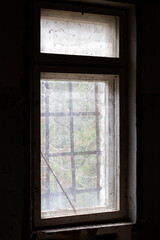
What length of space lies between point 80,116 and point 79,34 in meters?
0.57

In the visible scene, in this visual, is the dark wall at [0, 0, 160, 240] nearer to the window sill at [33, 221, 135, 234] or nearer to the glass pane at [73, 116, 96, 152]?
the window sill at [33, 221, 135, 234]

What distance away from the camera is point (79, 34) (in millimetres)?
1906

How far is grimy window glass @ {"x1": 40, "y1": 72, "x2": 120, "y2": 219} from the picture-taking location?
1.84 m

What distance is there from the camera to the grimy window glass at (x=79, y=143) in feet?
6.05

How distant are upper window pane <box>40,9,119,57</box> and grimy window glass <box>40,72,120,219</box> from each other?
18 cm

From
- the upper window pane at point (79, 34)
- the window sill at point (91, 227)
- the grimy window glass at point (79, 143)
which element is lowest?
the window sill at point (91, 227)

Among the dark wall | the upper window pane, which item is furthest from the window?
the dark wall

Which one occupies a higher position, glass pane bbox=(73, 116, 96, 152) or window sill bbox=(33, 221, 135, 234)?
glass pane bbox=(73, 116, 96, 152)
